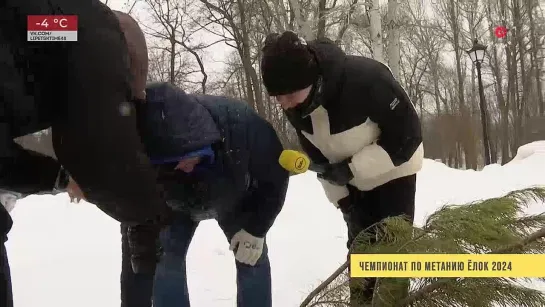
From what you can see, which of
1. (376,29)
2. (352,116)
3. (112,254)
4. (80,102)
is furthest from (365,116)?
(376,29)

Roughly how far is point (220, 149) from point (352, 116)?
1.54 feet

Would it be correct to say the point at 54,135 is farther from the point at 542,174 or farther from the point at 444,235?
the point at 542,174

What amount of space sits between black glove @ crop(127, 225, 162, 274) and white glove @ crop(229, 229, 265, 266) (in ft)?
1.57

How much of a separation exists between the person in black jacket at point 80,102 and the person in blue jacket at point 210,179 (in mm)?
386

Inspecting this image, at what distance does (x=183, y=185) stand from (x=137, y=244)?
421 mm

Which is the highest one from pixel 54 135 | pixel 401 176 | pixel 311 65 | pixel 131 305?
pixel 311 65

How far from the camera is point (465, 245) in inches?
47.7

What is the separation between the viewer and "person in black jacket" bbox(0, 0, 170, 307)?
87 cm

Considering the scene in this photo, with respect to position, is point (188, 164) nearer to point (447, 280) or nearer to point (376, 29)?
point (447, 280)

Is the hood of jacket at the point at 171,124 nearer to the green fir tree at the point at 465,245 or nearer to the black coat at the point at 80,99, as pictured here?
the black coat at the point at 80,99

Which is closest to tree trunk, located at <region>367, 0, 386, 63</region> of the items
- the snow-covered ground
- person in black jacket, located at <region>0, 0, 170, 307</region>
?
the snow-covered ground

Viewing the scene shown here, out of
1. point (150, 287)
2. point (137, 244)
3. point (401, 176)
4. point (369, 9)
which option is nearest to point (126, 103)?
point (137, 244)

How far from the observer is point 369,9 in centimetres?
866
